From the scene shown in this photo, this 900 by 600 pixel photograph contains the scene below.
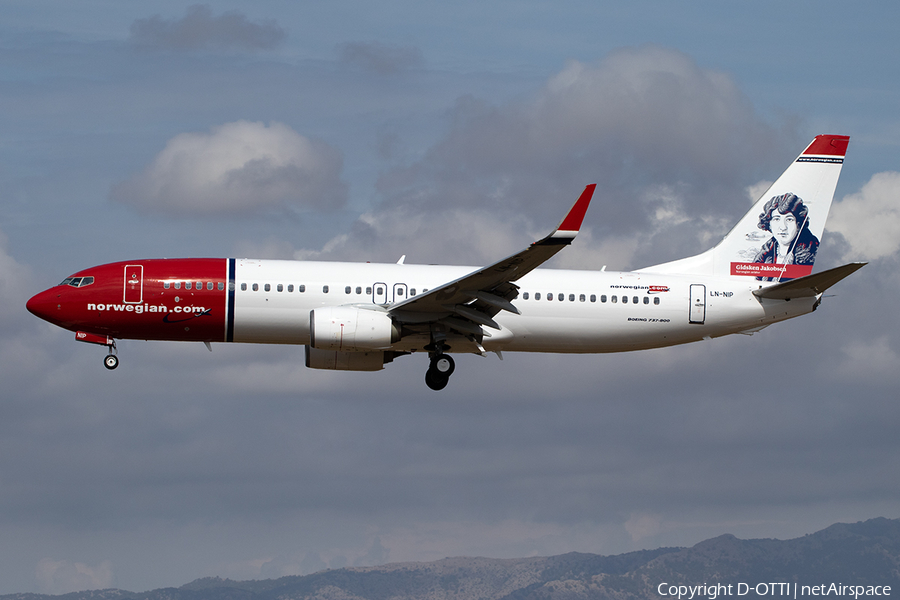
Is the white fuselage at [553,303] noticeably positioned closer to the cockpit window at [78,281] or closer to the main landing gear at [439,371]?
the main landing gear at [439,371]

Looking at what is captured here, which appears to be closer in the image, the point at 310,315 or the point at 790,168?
the point at 310,315

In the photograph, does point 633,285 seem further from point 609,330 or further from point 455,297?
point 455,297

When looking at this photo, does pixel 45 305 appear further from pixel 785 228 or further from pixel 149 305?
pixel 785 228

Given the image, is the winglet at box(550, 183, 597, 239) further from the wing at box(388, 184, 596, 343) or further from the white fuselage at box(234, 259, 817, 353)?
the white fuselage at box(234, 259, 817, 353)

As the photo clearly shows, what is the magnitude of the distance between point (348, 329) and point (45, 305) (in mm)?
11390

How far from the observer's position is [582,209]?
34.6m

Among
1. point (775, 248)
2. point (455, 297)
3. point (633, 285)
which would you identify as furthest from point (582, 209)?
point (775, 248)

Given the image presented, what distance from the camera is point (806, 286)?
42.4 meters

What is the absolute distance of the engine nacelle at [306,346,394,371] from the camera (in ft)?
143

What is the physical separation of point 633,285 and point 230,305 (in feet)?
51.2

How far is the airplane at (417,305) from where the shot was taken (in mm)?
39656

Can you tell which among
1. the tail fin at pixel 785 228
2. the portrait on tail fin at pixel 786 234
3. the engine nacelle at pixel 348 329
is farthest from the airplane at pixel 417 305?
the portrait on tail fin at pixel 786 234

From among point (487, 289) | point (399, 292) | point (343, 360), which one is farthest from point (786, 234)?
point (343, 360)

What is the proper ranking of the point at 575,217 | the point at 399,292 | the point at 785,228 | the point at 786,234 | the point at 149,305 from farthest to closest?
the point at 785,228, the point at 786,234, the point at 399,292, the point at 149,305, the point at 575,217
